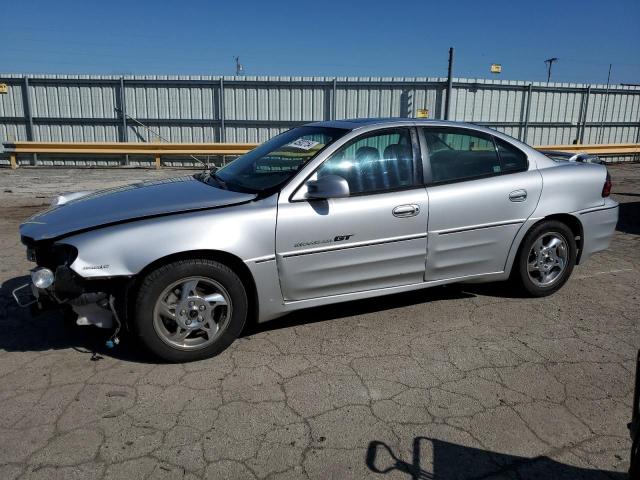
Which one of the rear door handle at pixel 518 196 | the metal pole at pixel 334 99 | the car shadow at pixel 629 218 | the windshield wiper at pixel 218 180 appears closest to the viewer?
the windshield wiper at pixel 218 180

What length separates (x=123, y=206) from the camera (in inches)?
143

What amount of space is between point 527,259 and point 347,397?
7.52ft

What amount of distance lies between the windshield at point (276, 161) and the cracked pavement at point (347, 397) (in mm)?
1138

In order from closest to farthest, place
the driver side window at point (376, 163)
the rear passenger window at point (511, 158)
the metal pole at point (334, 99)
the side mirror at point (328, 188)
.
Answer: the side mirror at point (328, 188) → the driver side window at point (376, 163) → the rear passenger window at point (511, 158) → the metal pole at point (334, 99)

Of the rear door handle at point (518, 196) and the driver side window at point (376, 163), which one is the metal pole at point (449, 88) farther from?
the driver side window at point (376, 163)

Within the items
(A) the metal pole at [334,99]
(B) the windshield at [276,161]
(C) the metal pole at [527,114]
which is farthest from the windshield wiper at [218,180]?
(C) the metal pole at [527,114]

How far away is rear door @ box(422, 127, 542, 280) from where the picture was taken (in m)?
4.11

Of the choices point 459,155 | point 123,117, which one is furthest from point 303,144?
point 123,117

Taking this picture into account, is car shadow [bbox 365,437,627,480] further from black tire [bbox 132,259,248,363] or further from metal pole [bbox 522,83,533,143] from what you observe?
metal pole [bbox 522,83,533,143]

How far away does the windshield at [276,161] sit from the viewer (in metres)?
3.90

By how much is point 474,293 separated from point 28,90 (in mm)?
15830

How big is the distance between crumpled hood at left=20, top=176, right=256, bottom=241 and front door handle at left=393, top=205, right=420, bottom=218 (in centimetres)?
105

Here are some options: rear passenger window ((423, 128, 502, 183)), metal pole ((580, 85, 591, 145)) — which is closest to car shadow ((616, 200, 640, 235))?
rear passenger window ((423, 128, 502, 183))

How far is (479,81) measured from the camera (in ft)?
55.6
